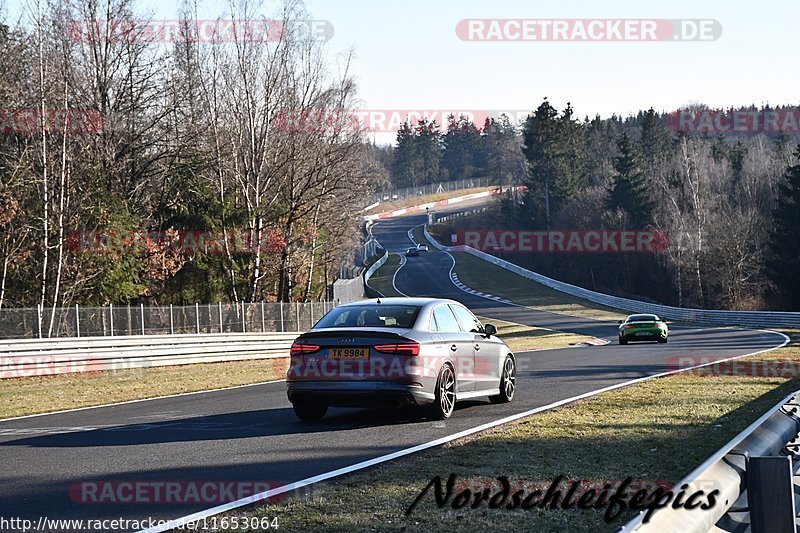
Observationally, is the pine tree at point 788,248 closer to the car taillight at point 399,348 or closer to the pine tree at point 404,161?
the car taillight at point 399,348

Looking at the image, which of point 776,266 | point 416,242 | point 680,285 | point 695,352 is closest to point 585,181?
point 416,242

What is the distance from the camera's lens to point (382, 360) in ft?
37.7

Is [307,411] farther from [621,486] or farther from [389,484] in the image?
[621,486]

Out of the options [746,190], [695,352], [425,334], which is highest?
[746,190]

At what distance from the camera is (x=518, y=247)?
11025cm

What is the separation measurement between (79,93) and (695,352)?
1025 inches

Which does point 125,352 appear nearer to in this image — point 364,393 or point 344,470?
point 364,393

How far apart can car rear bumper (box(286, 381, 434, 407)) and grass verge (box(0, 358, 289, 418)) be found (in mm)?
5739

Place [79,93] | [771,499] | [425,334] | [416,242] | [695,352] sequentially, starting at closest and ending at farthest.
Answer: [771,499] → [425,334] → [695,352] → [79,93] → [416,242]

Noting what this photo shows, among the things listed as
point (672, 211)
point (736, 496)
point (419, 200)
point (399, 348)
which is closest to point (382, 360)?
point (399, 348)

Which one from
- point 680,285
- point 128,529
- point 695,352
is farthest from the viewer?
point 680,285

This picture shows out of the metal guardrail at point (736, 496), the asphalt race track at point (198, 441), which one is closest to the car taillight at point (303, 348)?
the asphalt race track at point (198, 441)

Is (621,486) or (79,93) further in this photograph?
(79,93)

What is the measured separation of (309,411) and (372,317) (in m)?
1.42
